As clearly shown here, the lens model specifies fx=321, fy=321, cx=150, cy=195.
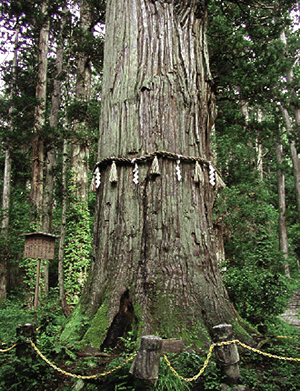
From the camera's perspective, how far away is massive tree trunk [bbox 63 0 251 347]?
2.99 meters

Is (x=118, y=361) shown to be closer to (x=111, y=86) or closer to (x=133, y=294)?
(x=133, y=294)

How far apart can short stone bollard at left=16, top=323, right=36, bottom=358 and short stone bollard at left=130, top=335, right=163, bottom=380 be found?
40.4 inches

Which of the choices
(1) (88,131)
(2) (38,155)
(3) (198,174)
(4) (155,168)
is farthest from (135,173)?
(2) (38,155)

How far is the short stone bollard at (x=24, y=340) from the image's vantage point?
8.49 ft

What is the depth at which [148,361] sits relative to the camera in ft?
6.67

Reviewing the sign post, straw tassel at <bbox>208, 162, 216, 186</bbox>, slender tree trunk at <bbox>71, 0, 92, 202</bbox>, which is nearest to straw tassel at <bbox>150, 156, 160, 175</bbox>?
straw tassel at <bbox>208, 162, 216, 186</bbox>

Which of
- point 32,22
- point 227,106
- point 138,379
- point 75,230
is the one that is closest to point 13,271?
point 75,230

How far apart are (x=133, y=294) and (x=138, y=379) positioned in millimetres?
930

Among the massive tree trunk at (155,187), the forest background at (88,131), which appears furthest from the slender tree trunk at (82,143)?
the massive tree trunk at (155,187)

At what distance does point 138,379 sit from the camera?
7.07ft

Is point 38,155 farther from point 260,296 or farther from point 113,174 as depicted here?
point 260,296

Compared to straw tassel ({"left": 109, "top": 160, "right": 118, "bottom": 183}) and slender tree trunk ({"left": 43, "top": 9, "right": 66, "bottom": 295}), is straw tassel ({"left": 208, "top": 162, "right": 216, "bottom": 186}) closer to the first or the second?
straw tassel ({"left": 109, "top": 160, "right": 118, "bottom": 183})

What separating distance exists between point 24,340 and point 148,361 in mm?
1170

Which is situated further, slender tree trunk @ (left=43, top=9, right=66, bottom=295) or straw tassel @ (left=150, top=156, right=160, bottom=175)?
slender tree trunk @ (left=43, top=9, right=66, bottom=295)
